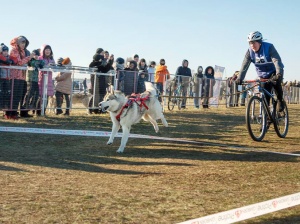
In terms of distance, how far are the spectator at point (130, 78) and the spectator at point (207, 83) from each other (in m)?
5.50

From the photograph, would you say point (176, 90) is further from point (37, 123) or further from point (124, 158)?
point (124, 158)

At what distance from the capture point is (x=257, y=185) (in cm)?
499

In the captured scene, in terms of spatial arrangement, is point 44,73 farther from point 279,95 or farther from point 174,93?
point 174,93

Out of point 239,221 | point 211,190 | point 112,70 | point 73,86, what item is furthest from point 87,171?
point 112,70

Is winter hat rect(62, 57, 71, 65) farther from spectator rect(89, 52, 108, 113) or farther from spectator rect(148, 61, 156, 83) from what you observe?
spectator rect(148, 61, 156, 83)

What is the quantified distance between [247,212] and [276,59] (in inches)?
210

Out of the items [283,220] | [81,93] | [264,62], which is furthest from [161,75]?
[283,220]

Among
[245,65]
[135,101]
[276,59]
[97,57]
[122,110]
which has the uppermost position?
[97,57]

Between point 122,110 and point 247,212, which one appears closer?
point 247,212

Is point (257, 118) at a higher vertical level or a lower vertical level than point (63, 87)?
lower

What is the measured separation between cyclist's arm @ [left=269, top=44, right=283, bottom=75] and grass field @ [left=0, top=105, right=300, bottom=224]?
1.41 meters

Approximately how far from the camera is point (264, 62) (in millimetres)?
8570

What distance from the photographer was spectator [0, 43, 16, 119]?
11.0 meters

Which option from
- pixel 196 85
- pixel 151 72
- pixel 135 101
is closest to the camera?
pixel 135 101
